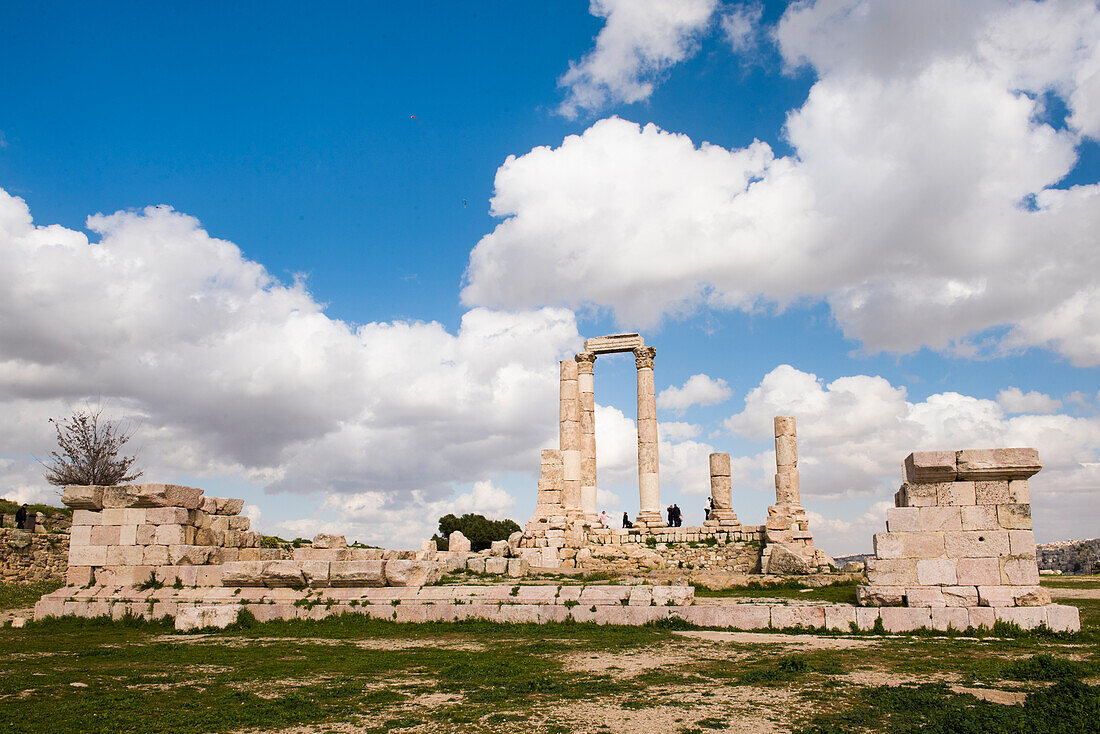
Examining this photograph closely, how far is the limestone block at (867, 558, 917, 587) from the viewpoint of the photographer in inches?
468

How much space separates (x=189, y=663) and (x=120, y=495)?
7.17 m

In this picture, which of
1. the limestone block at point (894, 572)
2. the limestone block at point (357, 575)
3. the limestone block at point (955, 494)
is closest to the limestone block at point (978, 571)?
Answer: the limestone block at point (894, 572)

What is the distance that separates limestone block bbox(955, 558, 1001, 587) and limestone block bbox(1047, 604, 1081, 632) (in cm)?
78

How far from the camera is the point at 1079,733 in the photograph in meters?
5.68

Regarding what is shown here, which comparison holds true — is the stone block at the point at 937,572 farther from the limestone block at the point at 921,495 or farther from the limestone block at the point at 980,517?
the limestone block at the point at 921,495

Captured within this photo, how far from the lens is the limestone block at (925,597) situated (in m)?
11.6

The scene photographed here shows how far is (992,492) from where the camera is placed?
38.8ft

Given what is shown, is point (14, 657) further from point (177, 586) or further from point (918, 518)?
point (918, 518)

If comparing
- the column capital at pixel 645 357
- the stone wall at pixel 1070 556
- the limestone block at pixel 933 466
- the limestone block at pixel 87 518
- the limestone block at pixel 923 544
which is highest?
the column capital at pixel 645 357

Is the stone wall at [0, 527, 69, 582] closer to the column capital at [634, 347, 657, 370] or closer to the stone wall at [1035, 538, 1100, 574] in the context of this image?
the column capital at [634, 347, 657, 370]

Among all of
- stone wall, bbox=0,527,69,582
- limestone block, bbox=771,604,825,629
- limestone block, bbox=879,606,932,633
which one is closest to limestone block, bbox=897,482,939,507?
limestone block, bbox=879,606,932,633

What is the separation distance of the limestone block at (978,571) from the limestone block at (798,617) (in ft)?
7.34

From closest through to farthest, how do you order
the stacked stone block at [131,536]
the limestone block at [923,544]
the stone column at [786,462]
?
the limestone block at [923,544] → the stacked stone block at [131,536] → the stone column at [786,462]

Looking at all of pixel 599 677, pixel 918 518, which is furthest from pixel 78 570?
pixel 918 518
